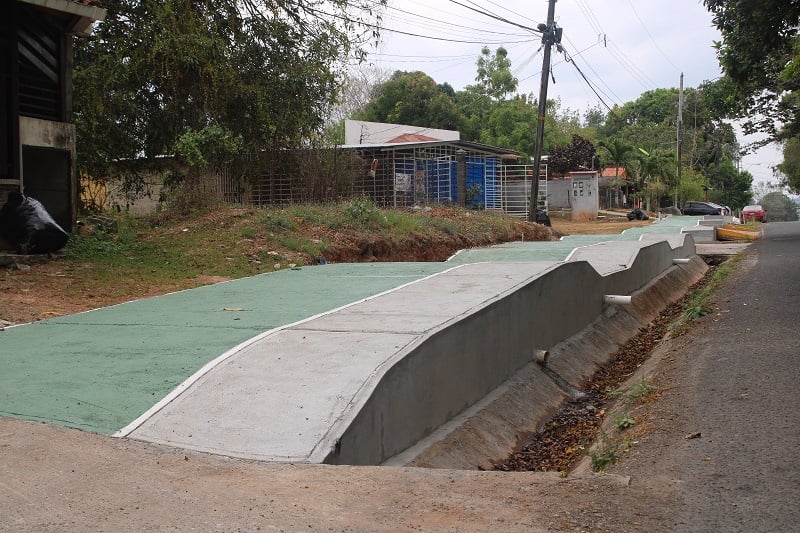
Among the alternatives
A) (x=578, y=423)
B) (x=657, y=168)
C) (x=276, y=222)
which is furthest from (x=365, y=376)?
(x=657, y=168)

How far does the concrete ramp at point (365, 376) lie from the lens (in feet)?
16.4

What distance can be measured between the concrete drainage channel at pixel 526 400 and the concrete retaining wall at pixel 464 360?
0.08 metres

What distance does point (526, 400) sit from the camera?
28.6ft

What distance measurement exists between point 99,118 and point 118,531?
629 inches

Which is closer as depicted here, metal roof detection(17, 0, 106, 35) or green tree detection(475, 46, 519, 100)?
metal roof detection(17, 0, 106, 35)

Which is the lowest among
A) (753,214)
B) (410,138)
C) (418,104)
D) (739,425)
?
(739,425)

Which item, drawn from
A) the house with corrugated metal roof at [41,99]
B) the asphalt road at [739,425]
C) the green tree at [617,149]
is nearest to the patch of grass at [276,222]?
the house with corrugated metal roof at [41,99]

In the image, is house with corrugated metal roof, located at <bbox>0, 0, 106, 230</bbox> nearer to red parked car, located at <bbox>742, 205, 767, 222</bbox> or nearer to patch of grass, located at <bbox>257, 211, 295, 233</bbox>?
patch of grass, located at <bbox>257, 211, 295, 233</bbox>

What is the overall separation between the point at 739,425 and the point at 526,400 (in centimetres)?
297

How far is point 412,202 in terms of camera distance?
27703 mm

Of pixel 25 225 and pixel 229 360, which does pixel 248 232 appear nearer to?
pixel 25 225

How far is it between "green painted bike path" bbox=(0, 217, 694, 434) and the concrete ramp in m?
0.35

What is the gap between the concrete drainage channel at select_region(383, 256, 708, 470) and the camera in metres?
6.51

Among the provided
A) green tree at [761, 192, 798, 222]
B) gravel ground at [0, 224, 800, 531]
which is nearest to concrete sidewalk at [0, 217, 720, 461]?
gravel ground at [0, 224, 800, 531]
